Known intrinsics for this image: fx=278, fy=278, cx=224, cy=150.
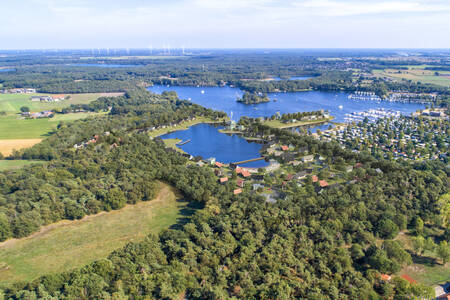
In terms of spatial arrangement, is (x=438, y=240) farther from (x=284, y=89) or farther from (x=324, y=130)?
(x=284, y=89)

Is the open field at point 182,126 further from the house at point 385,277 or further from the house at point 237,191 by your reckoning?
the house at point 385,277

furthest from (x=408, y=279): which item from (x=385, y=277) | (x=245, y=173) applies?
(x=245, y=173)

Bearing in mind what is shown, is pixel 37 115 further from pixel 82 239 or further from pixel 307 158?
pixel 307 158

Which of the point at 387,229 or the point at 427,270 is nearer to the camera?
the point at 427,270

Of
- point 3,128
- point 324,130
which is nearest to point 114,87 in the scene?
point 3,128

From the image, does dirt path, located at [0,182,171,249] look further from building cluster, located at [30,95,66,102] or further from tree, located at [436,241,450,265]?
building cluster, located at [30,95,66,102]
